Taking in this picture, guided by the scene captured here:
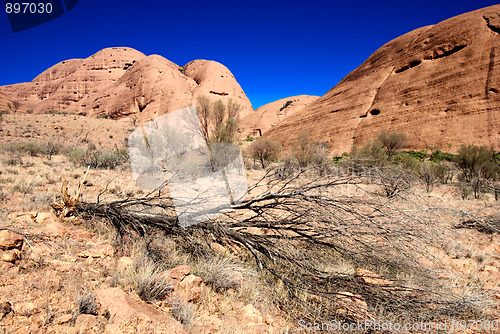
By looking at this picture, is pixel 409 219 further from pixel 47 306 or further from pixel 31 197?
pixel 31 197

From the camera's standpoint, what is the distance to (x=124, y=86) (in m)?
44.8

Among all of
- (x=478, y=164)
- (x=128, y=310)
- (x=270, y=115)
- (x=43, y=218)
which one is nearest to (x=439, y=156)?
(x=478, y=164)

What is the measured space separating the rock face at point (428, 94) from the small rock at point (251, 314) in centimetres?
2411

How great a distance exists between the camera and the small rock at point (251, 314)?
1810 millimetres

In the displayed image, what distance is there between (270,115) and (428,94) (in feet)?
95.2

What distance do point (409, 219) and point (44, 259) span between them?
325cm

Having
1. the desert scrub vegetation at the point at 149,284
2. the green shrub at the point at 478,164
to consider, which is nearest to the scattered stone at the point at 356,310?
the desert scrub vegetation at the point at 149,284

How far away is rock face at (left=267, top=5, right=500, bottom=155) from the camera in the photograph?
1947 centimetres

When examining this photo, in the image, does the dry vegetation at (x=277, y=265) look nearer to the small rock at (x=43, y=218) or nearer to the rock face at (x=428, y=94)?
the small rock at (x=43, y=218)

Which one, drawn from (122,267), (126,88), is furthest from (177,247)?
(126,88)

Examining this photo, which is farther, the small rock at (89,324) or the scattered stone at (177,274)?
the scattered stone at (177,274)

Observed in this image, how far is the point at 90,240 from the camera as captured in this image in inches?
95.0

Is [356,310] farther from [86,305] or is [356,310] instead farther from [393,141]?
[393,141]

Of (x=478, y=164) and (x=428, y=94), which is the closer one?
(x=478, y=164)
